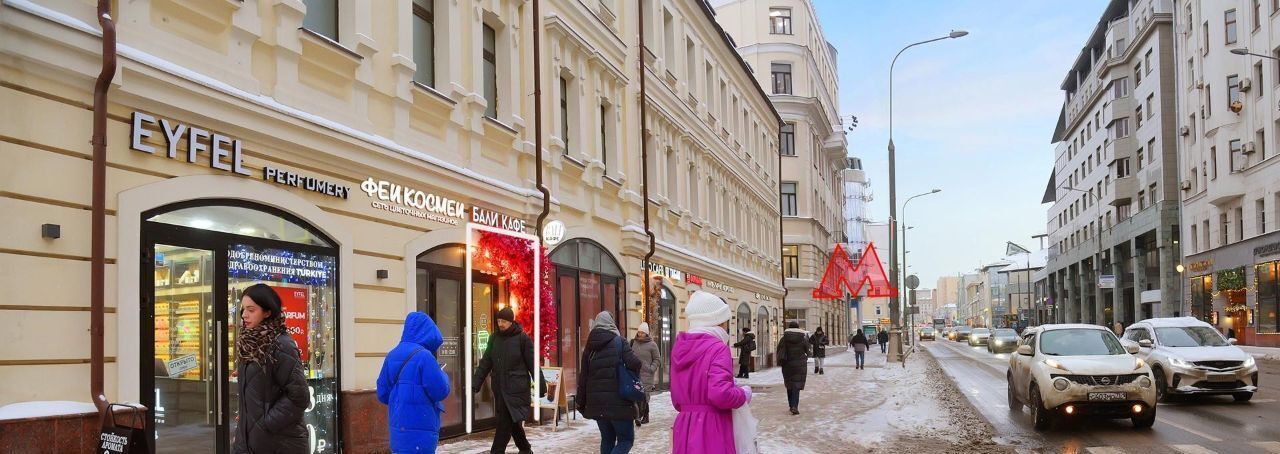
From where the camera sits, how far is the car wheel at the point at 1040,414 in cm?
1353

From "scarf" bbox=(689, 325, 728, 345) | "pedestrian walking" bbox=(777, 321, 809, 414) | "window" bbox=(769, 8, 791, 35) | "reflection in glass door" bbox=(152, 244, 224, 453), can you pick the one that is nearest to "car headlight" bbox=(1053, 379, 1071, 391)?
"pedestrian walking" bbox=(777, 321, 809, 414)

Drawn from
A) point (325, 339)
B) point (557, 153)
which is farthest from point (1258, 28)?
point (325, 339)

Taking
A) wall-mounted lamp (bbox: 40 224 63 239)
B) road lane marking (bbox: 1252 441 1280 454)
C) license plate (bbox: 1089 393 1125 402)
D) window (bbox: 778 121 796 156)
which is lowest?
road lane marking (bbox: 1252 441 1280 454)

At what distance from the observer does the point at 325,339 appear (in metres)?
10.8

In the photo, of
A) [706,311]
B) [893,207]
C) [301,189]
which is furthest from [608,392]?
[893,207]

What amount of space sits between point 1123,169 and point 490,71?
60.3 meters

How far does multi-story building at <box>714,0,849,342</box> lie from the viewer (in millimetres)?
49562

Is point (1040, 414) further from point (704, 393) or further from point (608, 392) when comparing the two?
point (704, 393)

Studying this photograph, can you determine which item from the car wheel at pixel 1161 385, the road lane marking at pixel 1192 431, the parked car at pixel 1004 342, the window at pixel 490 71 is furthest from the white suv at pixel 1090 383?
the parked car at pixel 1004 342

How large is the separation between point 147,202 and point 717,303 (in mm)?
4971

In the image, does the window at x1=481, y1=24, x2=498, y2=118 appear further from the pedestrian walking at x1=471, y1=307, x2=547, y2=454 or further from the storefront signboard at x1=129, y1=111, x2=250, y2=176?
the storefront signboard at x1=129, y1=111, x2=250, y2=176

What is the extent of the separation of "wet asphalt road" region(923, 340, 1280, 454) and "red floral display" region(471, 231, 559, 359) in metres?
6.48

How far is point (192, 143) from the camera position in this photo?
28.6 feet

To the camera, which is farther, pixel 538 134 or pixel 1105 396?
pixel 538 134
